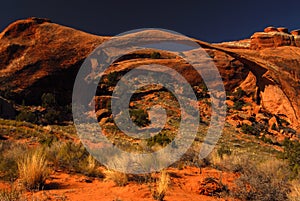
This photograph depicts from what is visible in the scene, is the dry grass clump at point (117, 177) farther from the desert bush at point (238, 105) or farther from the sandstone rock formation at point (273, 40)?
the sandstone rock formation at point (273, 40)

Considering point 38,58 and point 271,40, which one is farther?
point 271,40

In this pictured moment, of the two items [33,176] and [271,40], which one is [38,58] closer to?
[33,176]

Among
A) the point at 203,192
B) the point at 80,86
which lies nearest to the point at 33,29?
the point at 80,86

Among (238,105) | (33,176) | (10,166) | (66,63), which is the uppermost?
(66,63)

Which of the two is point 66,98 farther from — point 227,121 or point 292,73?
point 292,73

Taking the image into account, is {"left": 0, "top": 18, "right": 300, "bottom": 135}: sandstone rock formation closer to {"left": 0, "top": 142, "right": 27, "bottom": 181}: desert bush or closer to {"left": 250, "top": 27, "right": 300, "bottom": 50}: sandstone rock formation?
{"left": 250, "top": 27, "right": 300, "bottom": 50}: sandstone rock formation

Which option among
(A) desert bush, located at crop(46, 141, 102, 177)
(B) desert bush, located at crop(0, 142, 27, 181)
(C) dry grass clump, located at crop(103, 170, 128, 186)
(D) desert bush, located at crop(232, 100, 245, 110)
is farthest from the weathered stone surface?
(B) desert bush, located at crop(0, 142, 27, 181)

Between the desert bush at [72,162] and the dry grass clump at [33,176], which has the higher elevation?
the dry grass clump at [33,176]

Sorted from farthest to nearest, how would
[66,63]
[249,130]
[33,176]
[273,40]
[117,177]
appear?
[273,40], [66,63], [249,130], [117,177], [33,176]

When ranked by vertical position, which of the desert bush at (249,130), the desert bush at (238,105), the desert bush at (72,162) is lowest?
the desert bush at (249,130)

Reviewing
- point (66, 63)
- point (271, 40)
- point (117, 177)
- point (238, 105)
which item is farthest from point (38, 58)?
point (271, 40)

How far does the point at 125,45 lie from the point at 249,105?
14.2 m

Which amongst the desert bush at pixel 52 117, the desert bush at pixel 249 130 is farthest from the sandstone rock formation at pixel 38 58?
the desert bush at pixel 249 130

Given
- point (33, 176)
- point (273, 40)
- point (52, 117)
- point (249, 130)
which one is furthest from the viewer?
point (273, 40)
